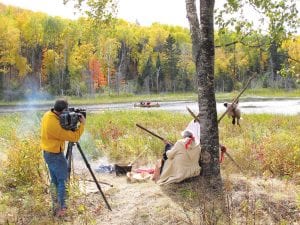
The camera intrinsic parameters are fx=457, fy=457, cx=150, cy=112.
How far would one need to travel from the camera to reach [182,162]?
6676mm

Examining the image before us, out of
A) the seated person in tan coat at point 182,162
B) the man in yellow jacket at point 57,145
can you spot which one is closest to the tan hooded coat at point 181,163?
the seated person in tan coat at point 182,162

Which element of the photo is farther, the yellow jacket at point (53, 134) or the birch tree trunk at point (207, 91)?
the birch tree trunk at point (207, 91)

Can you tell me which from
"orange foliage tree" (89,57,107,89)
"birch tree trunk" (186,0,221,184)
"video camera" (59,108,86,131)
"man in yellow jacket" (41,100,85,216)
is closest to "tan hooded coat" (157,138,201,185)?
"birch tree trunk" (186,0,221,184)

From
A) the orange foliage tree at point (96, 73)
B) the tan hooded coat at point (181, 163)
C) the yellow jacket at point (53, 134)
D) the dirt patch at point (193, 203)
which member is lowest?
the dirt patch at point (193, 203)

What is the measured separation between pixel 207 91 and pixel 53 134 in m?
2.28

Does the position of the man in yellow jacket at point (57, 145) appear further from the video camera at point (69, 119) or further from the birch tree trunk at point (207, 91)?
the birch tree trunk at point (207, 91)

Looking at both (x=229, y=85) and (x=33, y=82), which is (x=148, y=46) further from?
(x=33, y=82)

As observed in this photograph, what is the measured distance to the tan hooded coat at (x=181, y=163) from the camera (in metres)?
6.66

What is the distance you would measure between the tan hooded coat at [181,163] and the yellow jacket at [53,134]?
161 cm

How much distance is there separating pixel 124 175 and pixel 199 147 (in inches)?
80.5

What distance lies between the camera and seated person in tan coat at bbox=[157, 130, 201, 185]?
6.66 m

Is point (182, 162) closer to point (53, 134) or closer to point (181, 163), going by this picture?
point (181, 163)

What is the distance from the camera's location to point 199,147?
6.79 metres

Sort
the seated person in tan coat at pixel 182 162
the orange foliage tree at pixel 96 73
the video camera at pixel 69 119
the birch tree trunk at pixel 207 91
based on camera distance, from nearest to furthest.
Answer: the video camera at pixel 69 119 < the birch tree trunk at pixel 207 91 < the seated person in tan coat at pixel 182 162 < the orange foliage tree at pixel 96 73
